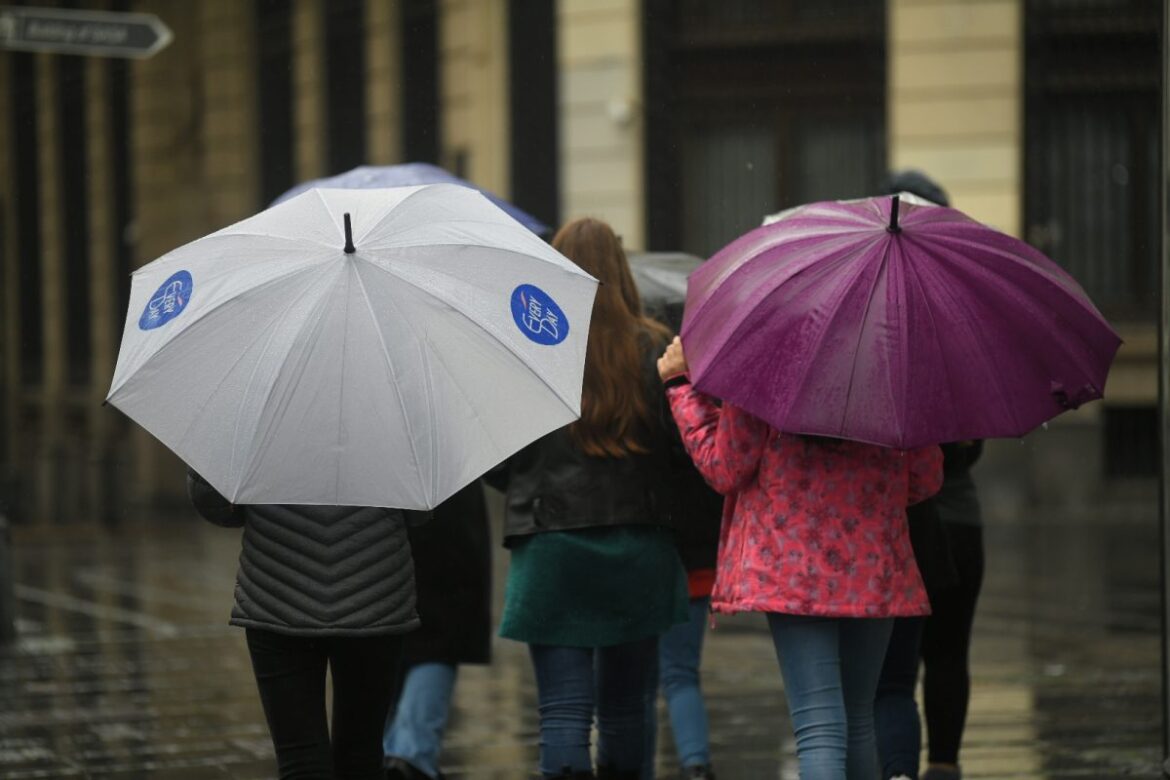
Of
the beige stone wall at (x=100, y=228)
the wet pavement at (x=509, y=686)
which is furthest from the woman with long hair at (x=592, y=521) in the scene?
Answer: the beige stone wall at (x=100, y=228)

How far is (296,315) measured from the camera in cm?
461

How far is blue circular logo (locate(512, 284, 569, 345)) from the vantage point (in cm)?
483

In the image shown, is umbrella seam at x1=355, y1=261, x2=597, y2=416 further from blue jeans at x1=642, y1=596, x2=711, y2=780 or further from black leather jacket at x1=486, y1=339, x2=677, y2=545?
blue jeans at x1=642, y1=596, x2=711, y2=780

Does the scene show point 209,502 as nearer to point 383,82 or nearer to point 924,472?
point 924,472

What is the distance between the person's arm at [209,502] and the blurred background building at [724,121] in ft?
43.1

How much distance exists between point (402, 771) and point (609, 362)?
1722 mm

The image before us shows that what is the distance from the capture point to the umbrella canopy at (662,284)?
21.7ft

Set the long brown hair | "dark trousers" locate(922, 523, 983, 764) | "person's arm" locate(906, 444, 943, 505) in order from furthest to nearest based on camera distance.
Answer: "dark trousers" locate(922, 523, 983, 764) < the long brown hair < "person's arm" locate(906, 444, 943, 505)

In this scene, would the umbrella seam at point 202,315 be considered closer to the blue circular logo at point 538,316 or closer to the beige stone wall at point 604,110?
the blue circular logo at point 538,316

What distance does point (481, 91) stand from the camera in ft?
69.6


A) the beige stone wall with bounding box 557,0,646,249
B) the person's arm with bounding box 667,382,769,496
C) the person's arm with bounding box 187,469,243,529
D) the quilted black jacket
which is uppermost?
the beige stone wall with bounding box 557,0,646,249

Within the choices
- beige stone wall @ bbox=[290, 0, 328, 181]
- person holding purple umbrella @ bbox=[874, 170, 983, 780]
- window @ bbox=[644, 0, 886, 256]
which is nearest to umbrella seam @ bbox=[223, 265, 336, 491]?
person holding purple umbrella @ bbox=[874, 170, 983, 780]

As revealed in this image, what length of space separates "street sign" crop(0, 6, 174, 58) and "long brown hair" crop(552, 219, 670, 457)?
536 centimetres

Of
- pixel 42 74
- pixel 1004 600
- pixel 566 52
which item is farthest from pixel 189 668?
pixel 42 74
